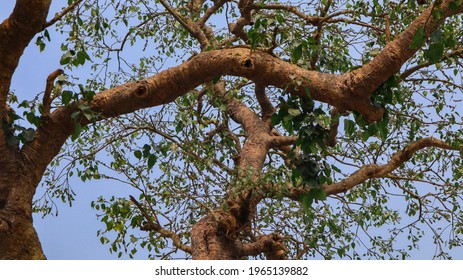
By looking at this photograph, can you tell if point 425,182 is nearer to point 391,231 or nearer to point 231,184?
point 391,231

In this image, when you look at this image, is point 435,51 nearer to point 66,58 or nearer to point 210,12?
point 66,58

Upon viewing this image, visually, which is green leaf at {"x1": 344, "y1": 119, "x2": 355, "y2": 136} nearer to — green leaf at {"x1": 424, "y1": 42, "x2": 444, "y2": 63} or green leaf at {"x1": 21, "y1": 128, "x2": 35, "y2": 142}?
green leaf at {"x1": 424, "y1": 42, "x2": 444, "y2": 63}

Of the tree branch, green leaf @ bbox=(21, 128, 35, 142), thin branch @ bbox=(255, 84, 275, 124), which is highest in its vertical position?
thin branch @ bbox=(255, 84, 275, 124)

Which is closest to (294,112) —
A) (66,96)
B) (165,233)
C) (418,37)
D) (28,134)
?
(418,37)

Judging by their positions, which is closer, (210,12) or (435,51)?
(435,51)

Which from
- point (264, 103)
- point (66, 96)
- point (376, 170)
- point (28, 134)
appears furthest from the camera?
point (264, 103)

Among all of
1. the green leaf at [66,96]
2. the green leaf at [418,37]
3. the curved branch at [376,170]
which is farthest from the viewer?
the curved branch at [376,170]

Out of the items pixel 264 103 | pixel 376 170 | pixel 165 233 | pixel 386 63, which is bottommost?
pixel 165 233

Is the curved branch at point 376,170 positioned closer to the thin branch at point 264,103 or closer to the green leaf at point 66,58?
the thin branch at point 264,103

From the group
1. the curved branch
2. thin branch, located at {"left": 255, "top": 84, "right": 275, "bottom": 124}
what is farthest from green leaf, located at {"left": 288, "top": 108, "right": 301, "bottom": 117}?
thin branch, located at {"left": 255, "top": 84, "right": 275, "bottom": 124}

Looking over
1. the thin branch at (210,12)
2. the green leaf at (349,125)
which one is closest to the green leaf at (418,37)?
the green leaf at (349,125)

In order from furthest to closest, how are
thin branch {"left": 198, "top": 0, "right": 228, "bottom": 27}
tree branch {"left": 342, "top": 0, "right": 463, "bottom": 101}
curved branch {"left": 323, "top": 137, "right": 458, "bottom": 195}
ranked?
thin branch {"left": 198, "top": 0, "right": 228, "bottom": 27} < curved branch {"left": 323, "top": 137, "right": 458, "bottom": 195} < tree branch {"left": 342, "top": 0, "right": 463, "bottom": 101}

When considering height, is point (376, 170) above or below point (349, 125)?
above

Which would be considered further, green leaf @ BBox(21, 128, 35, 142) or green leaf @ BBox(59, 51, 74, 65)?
green leaf @ BBox(21, 128, 35, 142)
